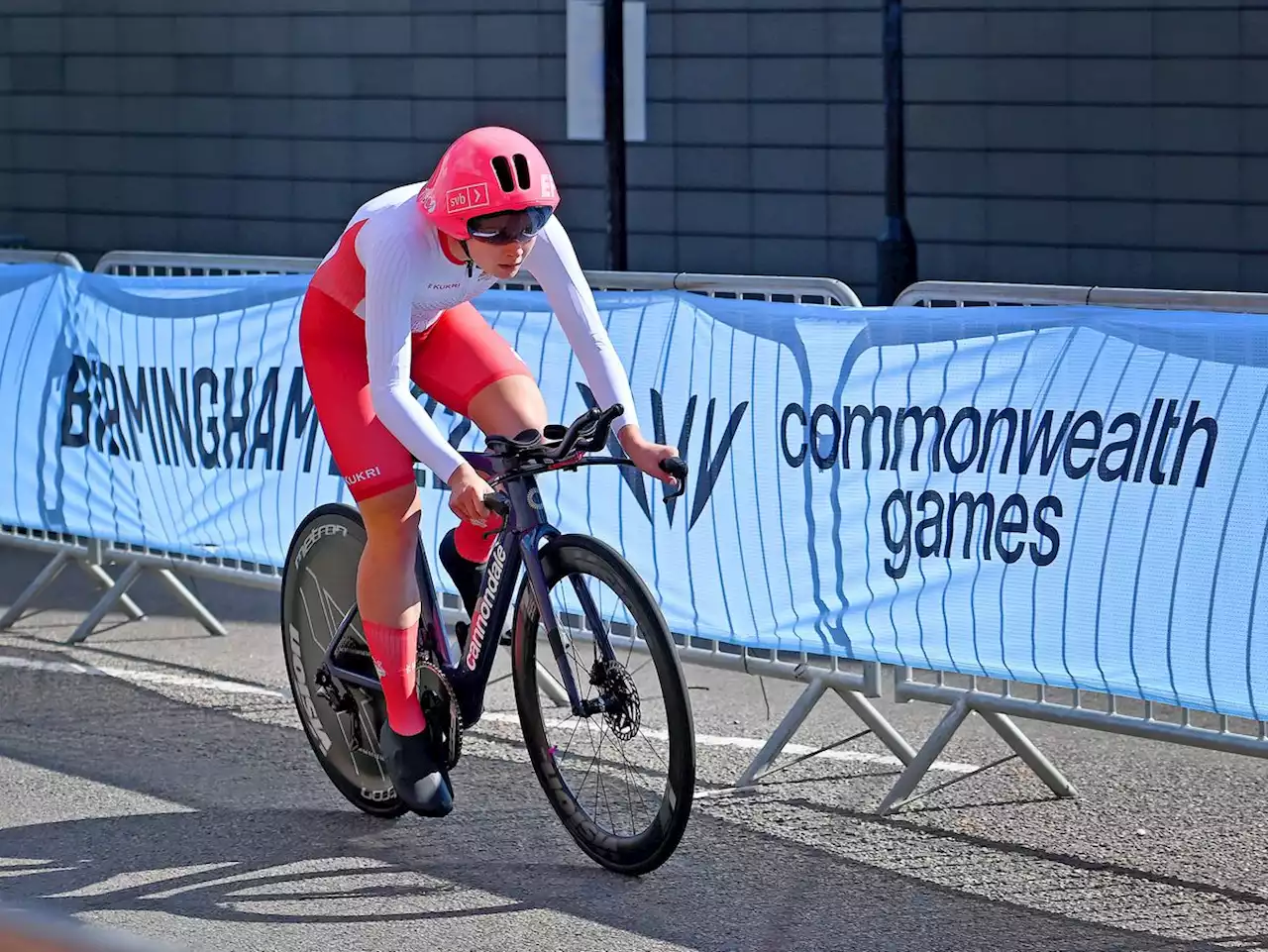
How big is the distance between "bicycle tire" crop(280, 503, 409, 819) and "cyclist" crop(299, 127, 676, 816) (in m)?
0.29

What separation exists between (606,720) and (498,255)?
3.90 feet

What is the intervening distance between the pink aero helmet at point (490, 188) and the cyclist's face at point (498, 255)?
2cm

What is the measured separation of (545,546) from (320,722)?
47.5 inches

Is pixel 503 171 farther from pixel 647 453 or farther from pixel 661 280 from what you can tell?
pixel 661 280

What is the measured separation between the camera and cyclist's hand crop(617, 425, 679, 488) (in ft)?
16.5

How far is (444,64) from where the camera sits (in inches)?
597

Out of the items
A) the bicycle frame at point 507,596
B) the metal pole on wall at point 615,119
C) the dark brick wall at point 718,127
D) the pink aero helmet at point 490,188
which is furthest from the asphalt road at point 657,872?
the dark brick wall at point 718,127

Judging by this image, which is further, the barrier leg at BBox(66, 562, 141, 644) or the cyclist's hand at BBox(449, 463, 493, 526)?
the barrier leg at BBox(66, 562, 141, 644)

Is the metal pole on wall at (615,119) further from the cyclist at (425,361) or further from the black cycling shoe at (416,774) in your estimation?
the black cycling shoe at (416,774)

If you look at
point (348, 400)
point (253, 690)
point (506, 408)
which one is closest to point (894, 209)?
point (253, 690)

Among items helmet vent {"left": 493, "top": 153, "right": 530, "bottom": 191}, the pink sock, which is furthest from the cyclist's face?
the pink sock

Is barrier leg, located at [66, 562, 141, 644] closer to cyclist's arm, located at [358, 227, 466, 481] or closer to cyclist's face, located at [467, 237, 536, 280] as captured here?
cyclist's arm, located at [358, 227, 466, 481]

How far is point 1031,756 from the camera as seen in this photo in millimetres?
5992

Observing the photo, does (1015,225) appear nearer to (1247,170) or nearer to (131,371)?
(1247,170)
